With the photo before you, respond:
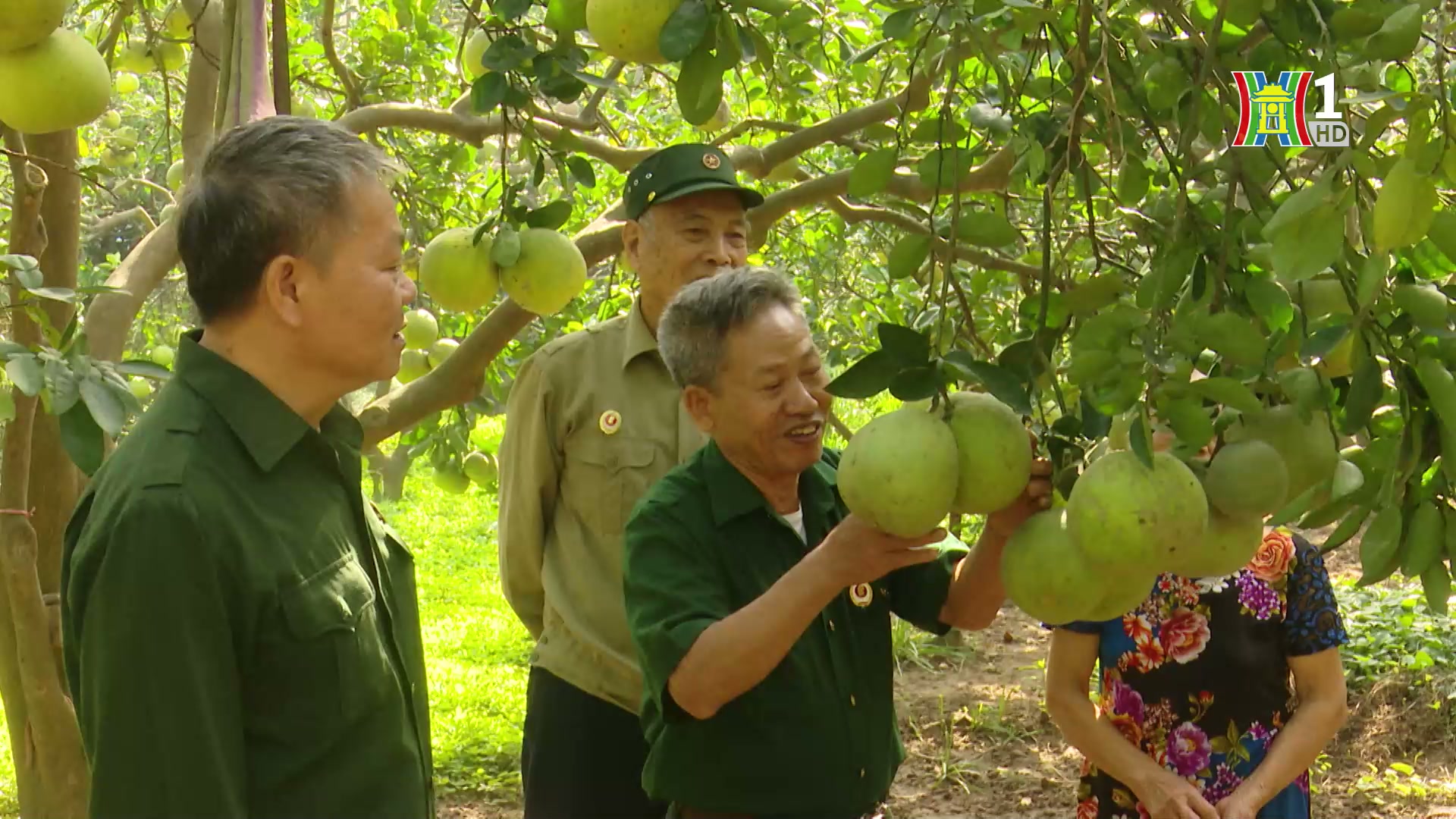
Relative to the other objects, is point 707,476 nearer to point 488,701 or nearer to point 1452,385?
point 1452,385

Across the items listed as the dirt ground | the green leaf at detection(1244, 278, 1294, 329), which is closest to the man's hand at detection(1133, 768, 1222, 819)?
the green leaf at detection(1244, 278, 1294, 329)

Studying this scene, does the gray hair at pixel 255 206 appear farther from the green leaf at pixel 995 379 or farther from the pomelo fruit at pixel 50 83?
the green leaf at pixel 995 379

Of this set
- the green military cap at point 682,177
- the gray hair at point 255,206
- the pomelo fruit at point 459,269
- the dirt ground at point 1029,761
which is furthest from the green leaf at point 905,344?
the dirt ground at point 1029,761

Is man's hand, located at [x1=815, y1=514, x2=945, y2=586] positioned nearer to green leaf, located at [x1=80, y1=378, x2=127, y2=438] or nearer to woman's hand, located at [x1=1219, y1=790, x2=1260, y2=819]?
green leaf, located at [x1=80, y1=378, x2=127, y2=438]

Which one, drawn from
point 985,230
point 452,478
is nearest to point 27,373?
point 985,230

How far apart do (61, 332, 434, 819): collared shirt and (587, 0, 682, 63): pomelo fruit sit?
22.3 inches

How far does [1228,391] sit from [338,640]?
0.97 m

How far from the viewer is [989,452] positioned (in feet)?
4.13

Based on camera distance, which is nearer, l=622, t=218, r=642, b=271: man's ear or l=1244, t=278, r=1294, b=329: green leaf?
l=1244, t=278, r=1294, b=329: green leaf

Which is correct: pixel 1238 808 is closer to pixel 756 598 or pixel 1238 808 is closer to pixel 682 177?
pixel 756 598

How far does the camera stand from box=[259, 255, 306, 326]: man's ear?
62.7 inches

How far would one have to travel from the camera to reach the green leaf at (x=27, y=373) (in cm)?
171

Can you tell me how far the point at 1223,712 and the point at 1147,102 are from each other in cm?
149

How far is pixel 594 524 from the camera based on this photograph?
2801 millimetres
